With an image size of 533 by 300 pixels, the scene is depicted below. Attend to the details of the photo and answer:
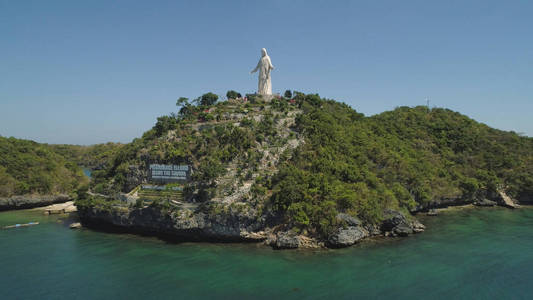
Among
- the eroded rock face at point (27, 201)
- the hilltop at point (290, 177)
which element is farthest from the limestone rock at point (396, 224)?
the eroded rock face at point (27, 201)

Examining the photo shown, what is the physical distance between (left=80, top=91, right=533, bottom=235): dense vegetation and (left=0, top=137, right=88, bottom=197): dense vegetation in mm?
19932

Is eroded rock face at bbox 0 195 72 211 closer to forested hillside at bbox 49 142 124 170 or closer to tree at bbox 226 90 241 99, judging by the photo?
tree at bbox 226 90 241 99

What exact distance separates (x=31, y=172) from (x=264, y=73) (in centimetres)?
4912

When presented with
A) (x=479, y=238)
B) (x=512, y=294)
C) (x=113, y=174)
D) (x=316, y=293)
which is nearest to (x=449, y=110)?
(x=479, y=238)

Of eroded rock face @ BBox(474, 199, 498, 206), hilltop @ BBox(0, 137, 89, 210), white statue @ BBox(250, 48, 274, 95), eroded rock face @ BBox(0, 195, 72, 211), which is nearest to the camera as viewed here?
white statue @ BBox(250, 48, 274, 95)

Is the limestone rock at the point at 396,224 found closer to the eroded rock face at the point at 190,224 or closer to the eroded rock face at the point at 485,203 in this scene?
the eroded rock face at the point at 190,224

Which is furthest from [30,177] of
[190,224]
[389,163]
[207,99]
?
[389,163]

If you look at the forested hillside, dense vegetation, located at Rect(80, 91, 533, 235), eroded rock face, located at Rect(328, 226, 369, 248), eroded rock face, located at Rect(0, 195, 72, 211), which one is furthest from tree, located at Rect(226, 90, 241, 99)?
the forested hillside

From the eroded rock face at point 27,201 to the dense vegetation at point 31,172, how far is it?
1.34 meters

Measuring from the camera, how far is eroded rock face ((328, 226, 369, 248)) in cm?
3266

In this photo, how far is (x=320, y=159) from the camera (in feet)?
135

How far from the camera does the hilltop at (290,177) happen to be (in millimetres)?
35656

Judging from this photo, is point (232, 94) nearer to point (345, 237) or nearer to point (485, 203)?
point (345, 237)

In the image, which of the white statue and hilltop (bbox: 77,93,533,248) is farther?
the white statue
